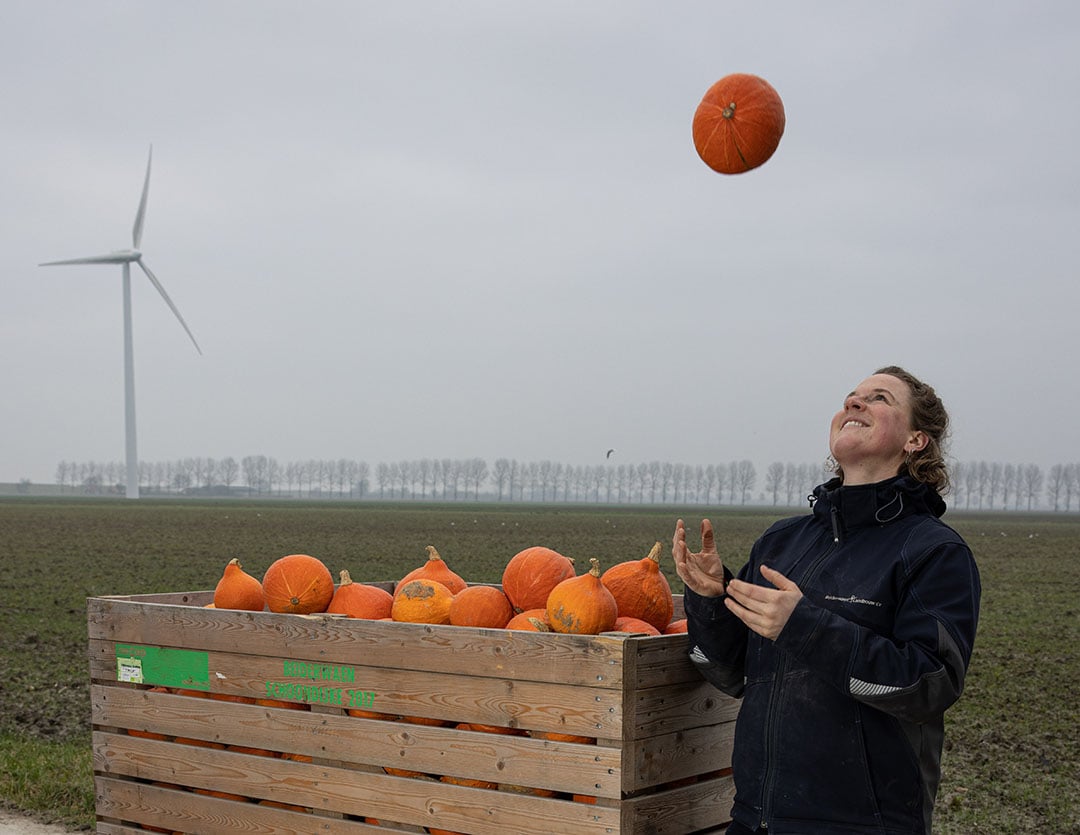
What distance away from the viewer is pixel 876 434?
134 inches

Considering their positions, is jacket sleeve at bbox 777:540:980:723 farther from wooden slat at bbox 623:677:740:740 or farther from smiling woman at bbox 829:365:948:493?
wooden slat at bbox 623:677:740:740

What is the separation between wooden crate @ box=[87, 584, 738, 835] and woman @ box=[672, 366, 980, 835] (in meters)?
0.33

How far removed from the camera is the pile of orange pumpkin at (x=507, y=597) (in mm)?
3951

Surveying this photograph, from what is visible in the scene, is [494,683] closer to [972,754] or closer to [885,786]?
[885,786]

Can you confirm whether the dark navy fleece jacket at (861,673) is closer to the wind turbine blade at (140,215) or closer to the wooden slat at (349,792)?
the wooden slat at (349,792)

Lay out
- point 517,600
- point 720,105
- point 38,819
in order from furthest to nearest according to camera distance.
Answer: point 38,819, point 517,600, point 720,105

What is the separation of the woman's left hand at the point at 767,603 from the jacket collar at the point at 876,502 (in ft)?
1.06

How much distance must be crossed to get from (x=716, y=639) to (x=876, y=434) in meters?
0.82

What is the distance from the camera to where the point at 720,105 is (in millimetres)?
4004

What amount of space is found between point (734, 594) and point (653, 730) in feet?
2.26

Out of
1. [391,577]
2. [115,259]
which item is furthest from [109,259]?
[391,577]

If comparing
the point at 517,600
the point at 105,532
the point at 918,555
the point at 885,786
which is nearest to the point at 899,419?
the point at 918,555

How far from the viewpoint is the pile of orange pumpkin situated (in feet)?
13.0

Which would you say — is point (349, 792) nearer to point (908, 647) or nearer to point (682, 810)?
point (682, 810)
